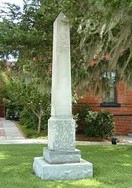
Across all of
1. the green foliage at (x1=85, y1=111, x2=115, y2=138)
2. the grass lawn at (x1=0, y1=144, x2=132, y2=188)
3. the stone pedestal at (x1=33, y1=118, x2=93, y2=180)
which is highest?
the green foliage at (x1=85, y1=111, x2=115, y2=138)

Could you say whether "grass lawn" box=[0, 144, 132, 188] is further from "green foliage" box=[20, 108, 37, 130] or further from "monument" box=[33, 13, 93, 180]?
"green foliage" box=[20, 108, 37, 130]

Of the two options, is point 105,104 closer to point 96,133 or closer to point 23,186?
point 96,133

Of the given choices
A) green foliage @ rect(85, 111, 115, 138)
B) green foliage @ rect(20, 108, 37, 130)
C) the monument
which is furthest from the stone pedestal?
green foliage @ rect(20, 108, 37, 130)

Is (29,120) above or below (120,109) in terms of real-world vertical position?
below

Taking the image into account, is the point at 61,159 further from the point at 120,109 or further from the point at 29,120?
the point at 29,120

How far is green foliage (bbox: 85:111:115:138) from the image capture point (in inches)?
754

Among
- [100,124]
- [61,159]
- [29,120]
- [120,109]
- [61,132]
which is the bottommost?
[61,159]

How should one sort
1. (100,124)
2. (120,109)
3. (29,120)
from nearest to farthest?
(100,124) → (120,109) → (29,120)

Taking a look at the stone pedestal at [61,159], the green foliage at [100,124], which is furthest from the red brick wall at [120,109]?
the stone pedestal at [61,159]

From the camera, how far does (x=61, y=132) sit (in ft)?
25.5

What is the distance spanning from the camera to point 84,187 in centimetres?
693

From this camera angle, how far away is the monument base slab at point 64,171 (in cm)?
744

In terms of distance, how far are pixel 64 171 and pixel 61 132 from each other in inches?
29.2

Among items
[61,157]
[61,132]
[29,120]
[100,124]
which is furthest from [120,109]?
[61,157]
